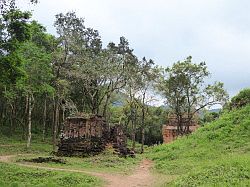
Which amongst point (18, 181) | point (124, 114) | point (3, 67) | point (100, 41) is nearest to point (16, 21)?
point (3, 67)

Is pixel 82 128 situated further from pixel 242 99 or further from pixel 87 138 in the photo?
pixel 242 99

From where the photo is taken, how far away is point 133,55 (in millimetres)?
34875

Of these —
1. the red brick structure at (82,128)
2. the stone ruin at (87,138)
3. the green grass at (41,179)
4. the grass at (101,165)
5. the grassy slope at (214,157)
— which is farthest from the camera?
the red brick structure at (82,128)

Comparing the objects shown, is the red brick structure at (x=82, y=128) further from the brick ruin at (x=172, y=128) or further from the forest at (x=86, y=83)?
the brick ruin at (x=172, y=128)

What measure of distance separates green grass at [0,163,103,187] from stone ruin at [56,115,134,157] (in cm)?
792

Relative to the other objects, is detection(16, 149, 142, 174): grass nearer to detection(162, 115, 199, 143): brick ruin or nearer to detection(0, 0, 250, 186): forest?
detection(0, 0, 250, 186): forest

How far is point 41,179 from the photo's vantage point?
41.4 ft

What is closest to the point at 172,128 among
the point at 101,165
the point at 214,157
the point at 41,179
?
the point at 214,157

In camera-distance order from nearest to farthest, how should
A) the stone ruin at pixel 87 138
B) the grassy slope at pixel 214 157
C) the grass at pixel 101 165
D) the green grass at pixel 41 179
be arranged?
the grassy slope at pixel 214 157
the green grass at pixel 41 179
the grass at pixel 101 165
the stone ruin at pixel 87 138

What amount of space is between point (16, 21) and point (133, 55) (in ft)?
63.8

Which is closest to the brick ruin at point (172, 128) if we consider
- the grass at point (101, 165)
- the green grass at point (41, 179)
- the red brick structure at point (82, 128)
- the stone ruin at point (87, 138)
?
the stone ruin at point (87, 138)

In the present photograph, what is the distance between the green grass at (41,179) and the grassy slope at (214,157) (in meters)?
2.97

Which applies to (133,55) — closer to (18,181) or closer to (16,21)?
(16,21)

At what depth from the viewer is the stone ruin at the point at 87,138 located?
22.1 m
